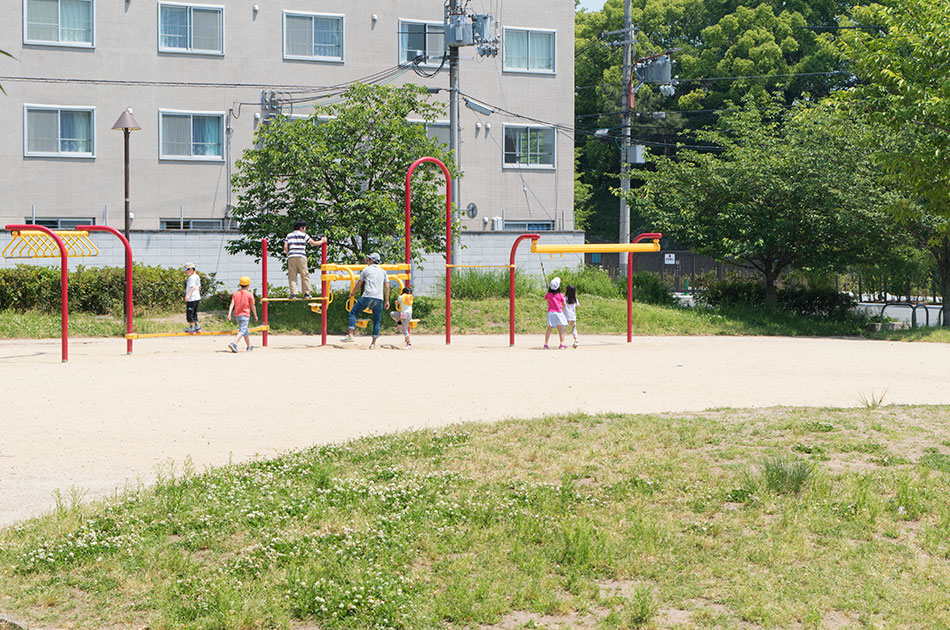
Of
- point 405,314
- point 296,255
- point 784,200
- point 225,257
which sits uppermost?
point 784,200

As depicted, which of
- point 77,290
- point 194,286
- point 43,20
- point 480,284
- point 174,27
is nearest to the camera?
point 194,286

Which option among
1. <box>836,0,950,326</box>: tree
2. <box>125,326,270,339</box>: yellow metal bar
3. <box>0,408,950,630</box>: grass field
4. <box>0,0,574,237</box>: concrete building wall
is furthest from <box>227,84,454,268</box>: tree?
<box>0,408,950,630</box>: grass field

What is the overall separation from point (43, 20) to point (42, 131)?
338 cm

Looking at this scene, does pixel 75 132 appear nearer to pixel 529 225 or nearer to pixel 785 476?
pixel 529 225

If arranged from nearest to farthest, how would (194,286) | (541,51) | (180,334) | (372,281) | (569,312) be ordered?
(180,334), (372,281), (569,312), (194,286), (541,51)

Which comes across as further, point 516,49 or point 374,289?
point 516,49

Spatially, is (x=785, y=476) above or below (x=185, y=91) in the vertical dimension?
below

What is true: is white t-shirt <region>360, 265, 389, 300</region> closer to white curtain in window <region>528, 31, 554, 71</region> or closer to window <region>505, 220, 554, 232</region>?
window <region>505, 220, 554, 232</region>

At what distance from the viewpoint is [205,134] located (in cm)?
3459

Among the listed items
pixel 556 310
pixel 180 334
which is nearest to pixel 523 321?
pixel 556 310

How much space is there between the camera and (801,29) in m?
57.8

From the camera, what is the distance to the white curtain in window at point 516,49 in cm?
3788

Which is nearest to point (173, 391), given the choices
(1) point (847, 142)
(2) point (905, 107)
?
(2) point (905, 107)

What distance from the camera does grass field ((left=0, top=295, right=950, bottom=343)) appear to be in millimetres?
23656
